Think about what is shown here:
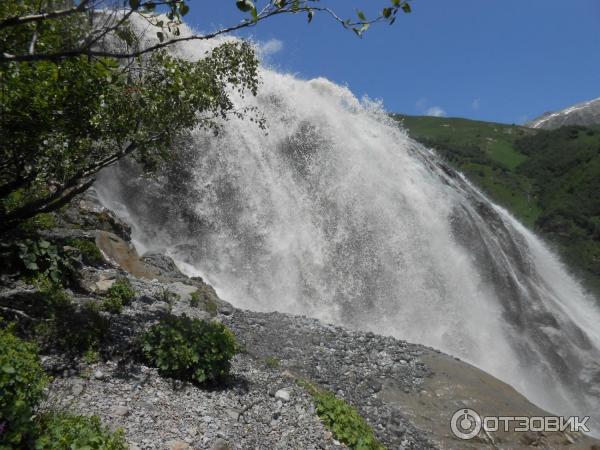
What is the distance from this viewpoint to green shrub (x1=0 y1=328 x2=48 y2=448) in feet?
14.4

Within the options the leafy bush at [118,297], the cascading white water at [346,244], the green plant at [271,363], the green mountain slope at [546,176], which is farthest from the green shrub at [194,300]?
the green mountain slope at [546,176]

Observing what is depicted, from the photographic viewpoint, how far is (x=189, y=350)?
805cm

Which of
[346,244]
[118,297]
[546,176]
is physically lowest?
[118,297]

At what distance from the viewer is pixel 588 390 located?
20.3 meters

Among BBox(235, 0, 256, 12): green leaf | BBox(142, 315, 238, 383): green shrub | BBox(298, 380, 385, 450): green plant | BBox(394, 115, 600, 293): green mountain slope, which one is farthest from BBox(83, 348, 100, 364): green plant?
BBox(394, 115, 600, 293): green mountain slope

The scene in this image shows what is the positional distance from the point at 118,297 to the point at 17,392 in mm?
5325

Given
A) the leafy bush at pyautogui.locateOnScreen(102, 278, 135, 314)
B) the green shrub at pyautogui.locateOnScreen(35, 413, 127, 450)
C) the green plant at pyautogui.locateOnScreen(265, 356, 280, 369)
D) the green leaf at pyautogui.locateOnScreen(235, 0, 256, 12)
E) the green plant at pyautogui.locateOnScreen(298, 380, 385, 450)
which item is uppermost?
the green leaf at pyautogui.locateOnScreen(235, 0, 256, 12)

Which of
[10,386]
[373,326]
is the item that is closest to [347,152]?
[373,326]

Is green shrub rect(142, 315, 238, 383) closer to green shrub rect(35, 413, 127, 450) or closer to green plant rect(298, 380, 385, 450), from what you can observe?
green plant rect(298, 380, 385, 450)

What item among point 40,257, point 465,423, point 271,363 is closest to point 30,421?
point 271,363

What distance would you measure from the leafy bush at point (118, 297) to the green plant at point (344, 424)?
4.36 m

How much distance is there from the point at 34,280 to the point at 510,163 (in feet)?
473

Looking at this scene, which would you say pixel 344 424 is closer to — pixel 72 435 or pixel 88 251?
pixel 72 435

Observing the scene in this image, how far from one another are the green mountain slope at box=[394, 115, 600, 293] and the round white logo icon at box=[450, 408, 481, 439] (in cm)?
6642
